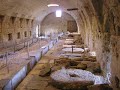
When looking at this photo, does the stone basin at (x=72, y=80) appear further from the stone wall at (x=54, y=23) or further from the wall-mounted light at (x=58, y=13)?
the stone wall at (x=54, y=23)

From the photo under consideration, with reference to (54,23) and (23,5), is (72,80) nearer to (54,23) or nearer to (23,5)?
(23,5)

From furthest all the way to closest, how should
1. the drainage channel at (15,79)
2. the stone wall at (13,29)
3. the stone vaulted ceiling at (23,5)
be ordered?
Answer: the stone wall at (13,29) < the stone vaulted ceiling at (23,5) < the drainage channel at (15,79)

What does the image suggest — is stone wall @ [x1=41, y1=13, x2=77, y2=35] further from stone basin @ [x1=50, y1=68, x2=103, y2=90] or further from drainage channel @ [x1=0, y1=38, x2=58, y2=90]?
stone basin @ [x1=50, y1=68, x2=103, y2=90]

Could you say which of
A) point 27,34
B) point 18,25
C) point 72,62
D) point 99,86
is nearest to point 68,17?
point 27,34

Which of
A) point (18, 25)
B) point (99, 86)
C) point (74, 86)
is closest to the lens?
point (99, 86)

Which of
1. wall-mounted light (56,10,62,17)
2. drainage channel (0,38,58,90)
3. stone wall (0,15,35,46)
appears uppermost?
wall-mounted light (56,10,62,17)

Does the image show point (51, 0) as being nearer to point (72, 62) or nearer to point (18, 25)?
point (18, 25)

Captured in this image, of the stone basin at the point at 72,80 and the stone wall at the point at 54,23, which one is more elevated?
the stone wall at the point at 54,23

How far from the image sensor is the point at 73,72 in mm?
7258

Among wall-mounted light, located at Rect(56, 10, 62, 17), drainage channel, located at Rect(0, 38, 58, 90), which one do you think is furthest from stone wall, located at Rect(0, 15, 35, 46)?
drainage channel, located at Rect(0, 38, 58, 90)

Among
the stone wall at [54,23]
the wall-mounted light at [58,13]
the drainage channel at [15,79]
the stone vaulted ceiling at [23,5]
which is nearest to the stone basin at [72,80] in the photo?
the drainage channel at [15,79]

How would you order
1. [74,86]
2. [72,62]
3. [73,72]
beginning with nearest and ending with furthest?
[74,86]
[73,72]
[72,62]

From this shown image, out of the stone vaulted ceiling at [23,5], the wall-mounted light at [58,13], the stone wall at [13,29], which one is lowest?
the stone wall at [13,29]

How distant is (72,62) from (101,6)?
3.08m
